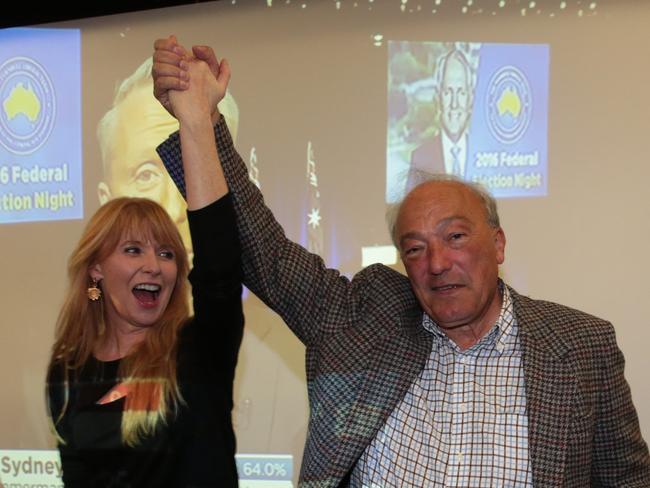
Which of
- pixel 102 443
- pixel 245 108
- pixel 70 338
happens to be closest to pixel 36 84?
pixel 245 108

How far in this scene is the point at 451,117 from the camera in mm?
3240

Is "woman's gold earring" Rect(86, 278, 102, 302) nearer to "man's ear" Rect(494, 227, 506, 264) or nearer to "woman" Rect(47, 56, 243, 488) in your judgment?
"woman" Rect(47, 56, 243, 488)

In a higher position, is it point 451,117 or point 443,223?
point 451,117

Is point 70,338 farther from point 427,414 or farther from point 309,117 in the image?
point 309,117

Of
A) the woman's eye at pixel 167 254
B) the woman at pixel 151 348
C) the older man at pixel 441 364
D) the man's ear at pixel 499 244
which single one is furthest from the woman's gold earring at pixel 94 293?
the man's ear at pixel 499 244

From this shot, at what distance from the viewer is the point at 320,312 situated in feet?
6.15

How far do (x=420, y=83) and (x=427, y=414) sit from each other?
1798 mm

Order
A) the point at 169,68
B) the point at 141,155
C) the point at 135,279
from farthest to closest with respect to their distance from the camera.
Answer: the point at 141,155
the point at 135,279
the point at 169,68

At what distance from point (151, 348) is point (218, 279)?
41 cm

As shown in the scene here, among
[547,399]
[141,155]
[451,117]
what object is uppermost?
[451,117]

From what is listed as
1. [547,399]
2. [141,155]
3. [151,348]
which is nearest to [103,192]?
[141,155]

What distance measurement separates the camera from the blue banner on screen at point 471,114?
10.4 feet

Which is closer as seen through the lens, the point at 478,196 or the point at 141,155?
the point at 478,196

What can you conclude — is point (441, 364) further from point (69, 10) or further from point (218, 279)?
point (69, 10)
